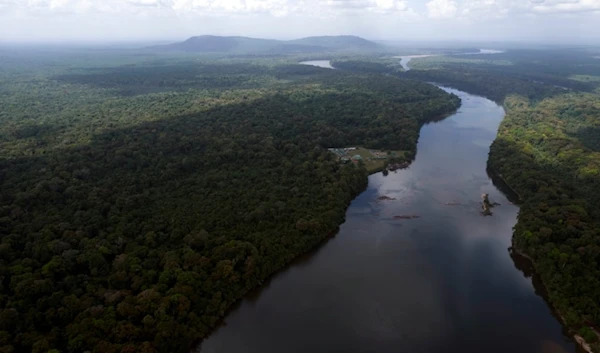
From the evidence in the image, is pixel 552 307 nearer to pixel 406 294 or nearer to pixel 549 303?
pixel 549 303

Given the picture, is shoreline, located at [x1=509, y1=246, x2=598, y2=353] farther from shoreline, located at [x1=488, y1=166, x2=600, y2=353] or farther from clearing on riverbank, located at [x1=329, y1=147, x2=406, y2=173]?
clearing on riverbank, located at [x1=329, y1=147, x2=406, y2=173]

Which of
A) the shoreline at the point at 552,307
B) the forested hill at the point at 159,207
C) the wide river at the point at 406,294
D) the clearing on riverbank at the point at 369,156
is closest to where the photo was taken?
the forested hill at the point at 159,207

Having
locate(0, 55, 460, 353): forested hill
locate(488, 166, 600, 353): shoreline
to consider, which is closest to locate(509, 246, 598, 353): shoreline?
locate(488, 166, 600, 353): shoreline

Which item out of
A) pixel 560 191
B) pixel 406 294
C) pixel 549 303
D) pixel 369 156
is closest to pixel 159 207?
pixel 406 294

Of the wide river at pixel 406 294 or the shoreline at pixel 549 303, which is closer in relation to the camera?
the shoreline at pixel 549 303

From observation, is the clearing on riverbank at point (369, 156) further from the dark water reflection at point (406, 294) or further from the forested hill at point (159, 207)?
the dark water reflection at point (406, 294)

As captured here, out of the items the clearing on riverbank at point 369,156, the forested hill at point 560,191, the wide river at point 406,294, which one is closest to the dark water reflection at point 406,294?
the wide river at point 406,294
